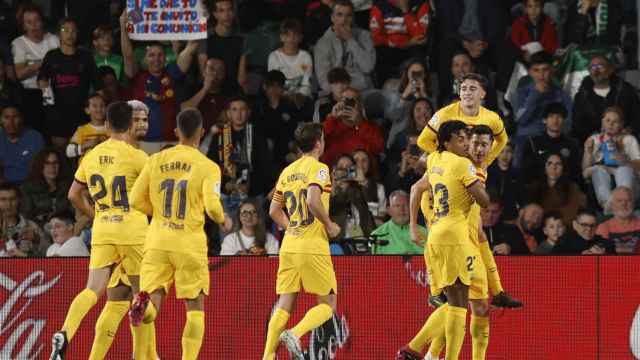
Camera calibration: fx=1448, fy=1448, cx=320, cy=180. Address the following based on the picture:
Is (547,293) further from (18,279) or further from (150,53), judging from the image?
(150,53)

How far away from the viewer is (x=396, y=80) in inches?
747

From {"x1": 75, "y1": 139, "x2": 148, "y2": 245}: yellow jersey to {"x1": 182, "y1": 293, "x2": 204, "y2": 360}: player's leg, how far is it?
0.88 meters

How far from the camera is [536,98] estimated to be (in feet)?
60.0

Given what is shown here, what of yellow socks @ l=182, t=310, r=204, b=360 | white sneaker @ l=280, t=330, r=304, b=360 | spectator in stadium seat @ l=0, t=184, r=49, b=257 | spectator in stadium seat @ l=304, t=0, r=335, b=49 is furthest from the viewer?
spectator in stadium seat @ l=304, t=0, r=335, b=49

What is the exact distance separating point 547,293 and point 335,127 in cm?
451

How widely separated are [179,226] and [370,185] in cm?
499

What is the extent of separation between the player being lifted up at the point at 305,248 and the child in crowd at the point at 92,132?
507 cm

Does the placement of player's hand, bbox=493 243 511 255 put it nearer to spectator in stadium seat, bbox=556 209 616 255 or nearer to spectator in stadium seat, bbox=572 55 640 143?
spectator in stadium seat, bbox=556 209 616 255

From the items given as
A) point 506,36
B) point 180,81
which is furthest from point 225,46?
point 506,36

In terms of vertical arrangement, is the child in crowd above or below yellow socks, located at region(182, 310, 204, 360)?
above

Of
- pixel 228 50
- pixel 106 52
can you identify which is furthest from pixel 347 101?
pixel 106 52

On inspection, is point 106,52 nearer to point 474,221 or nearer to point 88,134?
point 88,134

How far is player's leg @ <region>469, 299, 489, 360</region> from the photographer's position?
13078 mm

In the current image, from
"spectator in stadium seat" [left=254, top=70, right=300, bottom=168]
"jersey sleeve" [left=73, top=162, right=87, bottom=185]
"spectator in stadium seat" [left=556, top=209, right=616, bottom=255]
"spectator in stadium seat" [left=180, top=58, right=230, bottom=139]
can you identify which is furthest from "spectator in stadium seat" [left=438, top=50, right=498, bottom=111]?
"jersey sleeve" [left=73, top=162, right=87, bottom=185]
